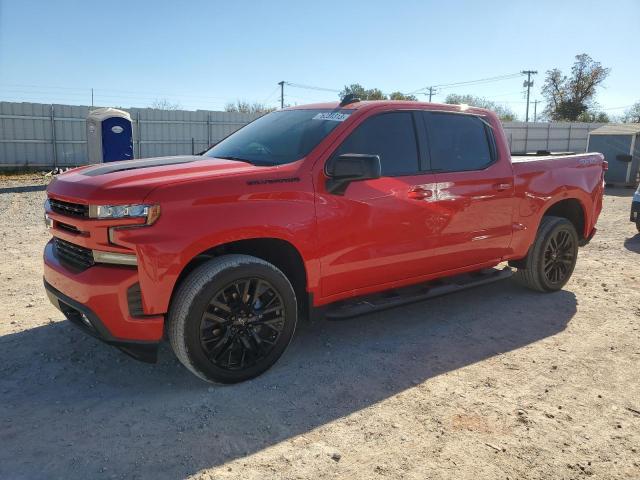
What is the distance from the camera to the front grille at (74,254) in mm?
3297

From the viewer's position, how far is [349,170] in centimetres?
361

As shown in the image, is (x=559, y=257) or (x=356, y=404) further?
(x=559, y=257)

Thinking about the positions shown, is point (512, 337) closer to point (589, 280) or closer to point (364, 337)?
point (364, 337)

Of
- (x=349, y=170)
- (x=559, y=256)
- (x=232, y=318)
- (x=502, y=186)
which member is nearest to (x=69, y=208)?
(x=232, y=318)

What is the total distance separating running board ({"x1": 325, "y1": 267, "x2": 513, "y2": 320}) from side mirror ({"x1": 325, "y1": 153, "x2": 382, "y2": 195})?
2.94 feet

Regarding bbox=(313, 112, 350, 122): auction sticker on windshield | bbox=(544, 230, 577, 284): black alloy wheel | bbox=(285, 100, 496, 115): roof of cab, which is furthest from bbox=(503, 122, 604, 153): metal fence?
bbox=(313, 112, 350, 122): auction sticker on windshield

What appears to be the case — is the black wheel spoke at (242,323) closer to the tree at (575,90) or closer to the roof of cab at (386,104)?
the roof of cab at (386,104)

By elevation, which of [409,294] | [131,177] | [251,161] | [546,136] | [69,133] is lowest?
[409,294]

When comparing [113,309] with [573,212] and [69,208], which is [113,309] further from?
[573,212]

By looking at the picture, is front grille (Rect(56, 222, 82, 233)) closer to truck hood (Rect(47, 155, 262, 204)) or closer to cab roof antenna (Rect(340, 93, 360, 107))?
truck hood (Rect(47, 155, 262, 204))

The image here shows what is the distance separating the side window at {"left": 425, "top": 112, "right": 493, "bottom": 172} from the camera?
14.6 feet

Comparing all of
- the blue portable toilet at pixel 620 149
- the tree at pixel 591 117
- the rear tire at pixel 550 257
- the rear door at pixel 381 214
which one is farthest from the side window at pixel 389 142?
the tree at pixel 591 117

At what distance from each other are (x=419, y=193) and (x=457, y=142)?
810 mm

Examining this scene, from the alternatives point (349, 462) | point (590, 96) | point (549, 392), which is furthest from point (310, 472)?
point (590, 96)
